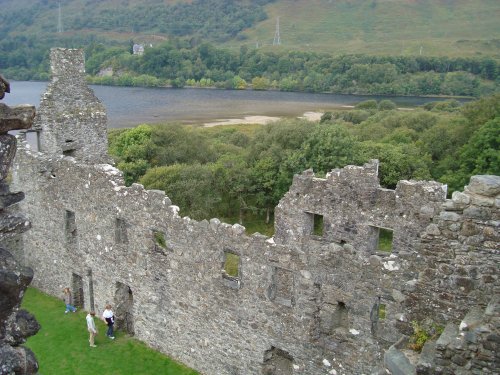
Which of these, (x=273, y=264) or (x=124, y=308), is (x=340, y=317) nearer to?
(x=273, y=264)

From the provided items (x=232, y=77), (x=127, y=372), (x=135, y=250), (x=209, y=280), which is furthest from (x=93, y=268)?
(x=232, y=77)

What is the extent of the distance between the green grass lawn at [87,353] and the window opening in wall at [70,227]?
2.81 m

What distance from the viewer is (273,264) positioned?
13078 millimetres

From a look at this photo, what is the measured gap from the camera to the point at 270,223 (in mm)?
33719

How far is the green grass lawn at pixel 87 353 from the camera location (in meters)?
15.7

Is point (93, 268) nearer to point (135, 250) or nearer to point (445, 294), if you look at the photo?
point (135, 250)

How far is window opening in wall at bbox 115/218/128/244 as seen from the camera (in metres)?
17.0

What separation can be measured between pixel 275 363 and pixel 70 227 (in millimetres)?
9483

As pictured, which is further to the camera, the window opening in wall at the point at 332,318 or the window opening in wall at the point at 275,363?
the window opening in wall at the point at 275,363

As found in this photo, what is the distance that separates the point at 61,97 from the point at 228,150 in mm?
25354

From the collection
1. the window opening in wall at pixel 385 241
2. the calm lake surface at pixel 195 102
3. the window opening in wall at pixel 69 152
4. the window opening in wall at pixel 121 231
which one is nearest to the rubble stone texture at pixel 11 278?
the window opening in wall at pixel 121 231

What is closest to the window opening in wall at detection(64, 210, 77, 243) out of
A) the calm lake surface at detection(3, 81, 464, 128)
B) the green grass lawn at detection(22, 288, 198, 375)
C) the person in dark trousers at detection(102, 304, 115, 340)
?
the green grass lawn at detection(22, 288, 198, 375)

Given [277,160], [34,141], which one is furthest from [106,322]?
[34,141]

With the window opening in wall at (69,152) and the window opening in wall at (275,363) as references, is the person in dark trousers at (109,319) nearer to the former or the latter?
the window opening in wall at (275,363)
